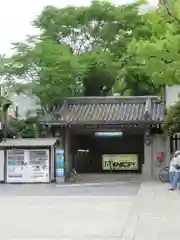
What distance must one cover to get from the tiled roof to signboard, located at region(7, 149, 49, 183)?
2.77 metres

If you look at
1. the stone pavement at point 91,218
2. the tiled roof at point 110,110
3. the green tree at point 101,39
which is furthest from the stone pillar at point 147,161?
the stone pavement at point 91,218

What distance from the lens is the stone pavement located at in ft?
26.9

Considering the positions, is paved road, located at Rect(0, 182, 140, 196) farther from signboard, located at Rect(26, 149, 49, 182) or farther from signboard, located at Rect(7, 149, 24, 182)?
signboard, located at Rect(7, 149, 24, 182)

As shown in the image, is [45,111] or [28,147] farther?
[45,111]

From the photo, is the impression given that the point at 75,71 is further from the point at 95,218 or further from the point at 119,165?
the point at 95,218

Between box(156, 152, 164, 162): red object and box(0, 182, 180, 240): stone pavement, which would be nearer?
box(0, 182, 180, 240): stone pavement

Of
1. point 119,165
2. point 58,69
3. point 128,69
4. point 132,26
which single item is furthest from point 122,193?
point 132,26

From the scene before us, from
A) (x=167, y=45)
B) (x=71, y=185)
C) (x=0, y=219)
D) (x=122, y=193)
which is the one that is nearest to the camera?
(x=0, y=219)

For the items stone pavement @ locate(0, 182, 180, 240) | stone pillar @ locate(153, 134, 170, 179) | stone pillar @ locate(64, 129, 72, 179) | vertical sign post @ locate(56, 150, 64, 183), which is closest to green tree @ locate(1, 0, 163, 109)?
stone pillar @ locate(64, 129, 72, 179)

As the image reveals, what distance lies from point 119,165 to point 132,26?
428 inches

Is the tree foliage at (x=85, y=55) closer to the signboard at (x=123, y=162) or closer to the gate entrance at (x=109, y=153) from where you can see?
the gate entrance at (x=109, y=153)

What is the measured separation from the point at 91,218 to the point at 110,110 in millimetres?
17563

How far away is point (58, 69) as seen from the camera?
26.0 metres

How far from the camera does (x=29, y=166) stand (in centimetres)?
2319
